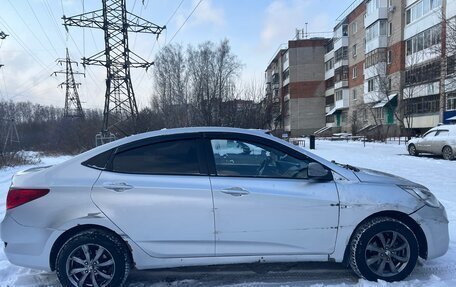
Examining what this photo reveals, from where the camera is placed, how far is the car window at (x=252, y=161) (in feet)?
11.5

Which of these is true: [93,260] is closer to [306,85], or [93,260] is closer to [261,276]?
[261,276]

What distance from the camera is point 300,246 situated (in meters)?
3.44

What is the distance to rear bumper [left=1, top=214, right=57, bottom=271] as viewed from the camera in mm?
3268

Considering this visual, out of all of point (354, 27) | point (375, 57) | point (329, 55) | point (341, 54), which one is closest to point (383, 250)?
point (375, 57)

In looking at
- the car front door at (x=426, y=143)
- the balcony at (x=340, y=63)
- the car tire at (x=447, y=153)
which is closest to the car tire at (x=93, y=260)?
the car tire at (x=447, y=153)

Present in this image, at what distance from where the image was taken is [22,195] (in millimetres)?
3303

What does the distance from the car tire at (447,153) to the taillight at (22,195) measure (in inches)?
691

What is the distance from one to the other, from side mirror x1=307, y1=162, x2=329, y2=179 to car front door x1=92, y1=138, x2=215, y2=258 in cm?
106

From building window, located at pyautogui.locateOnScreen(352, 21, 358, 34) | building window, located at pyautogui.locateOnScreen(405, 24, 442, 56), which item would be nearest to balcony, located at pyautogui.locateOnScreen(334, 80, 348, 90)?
building window, located at pyautogui.locateOnScreen(352, 21, 358, 34)

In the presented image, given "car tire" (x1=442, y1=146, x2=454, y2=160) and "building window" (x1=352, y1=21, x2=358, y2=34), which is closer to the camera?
"car tire" (x1=442, y1=146, x2=454, y2=160)

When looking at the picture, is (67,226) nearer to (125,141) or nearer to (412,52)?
(125,141)

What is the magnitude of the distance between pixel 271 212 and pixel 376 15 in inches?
1756

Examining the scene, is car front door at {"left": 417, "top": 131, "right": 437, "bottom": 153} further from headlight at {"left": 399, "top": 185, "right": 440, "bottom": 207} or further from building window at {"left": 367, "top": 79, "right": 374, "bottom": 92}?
building window at {"left": 367, "top": 79, "right": 374, "bottom": 92}

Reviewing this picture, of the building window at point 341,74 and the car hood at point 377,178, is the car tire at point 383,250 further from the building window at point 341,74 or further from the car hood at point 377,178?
the building window at point 341,74
